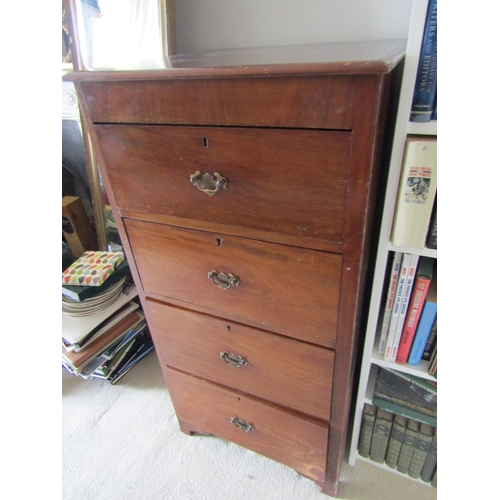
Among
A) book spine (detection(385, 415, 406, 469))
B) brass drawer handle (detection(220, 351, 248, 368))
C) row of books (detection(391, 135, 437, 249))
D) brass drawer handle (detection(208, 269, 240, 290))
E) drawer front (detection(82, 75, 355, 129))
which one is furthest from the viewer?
book spine (detection(385, 415, 406, 469))

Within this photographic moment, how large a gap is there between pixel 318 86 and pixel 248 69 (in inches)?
3.9

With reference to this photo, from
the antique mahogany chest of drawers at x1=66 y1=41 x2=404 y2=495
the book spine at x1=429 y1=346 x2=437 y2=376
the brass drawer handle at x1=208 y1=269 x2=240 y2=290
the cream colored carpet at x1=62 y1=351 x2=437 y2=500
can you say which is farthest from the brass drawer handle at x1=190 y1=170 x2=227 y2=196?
the cream colored carpet at x1=62 y1=351 x2=437 y2=500

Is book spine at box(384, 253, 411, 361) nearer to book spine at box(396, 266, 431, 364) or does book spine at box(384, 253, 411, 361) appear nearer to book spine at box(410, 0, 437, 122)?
book spine at box(396, 266, 431, 364)

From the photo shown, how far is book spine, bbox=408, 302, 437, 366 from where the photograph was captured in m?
0.74

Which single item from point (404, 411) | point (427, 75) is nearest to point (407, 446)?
point (404, 411)

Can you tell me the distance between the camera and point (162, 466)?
1064 mm

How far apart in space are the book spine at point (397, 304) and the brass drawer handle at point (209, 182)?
15.9 inches

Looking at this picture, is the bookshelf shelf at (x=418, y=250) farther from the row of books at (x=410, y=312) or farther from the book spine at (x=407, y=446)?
the book spine at (x=407, y=446)

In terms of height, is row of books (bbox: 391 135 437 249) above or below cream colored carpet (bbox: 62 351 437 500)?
above

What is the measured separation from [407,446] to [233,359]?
0.56 meters

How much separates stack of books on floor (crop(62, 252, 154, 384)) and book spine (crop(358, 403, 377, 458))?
91 cm

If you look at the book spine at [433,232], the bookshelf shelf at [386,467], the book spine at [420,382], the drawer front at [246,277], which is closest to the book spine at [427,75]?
the book spine at [433,232]
